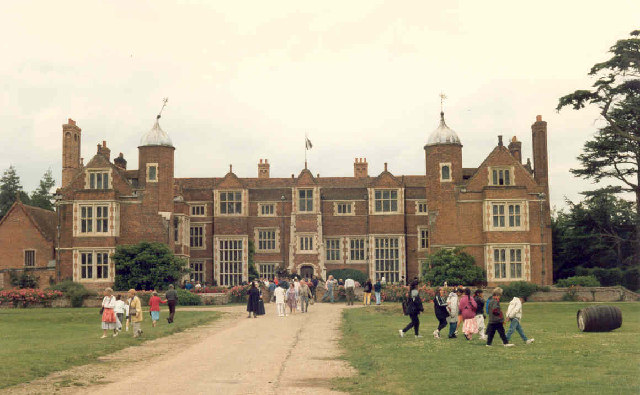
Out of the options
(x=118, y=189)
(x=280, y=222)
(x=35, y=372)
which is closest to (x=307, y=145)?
(x=280, y=222)

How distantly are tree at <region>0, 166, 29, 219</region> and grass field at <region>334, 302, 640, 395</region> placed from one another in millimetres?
57770

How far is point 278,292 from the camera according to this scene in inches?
1312

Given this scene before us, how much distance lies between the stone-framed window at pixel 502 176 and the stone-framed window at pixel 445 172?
7.86ft

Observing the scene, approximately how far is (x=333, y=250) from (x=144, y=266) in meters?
14.7

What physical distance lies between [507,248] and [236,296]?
15.4m

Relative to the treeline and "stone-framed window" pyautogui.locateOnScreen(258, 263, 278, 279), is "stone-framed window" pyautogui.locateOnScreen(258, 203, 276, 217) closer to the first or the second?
"stone-framed window" pyautogui.locateOnScreen(258, 263, 278, 279)

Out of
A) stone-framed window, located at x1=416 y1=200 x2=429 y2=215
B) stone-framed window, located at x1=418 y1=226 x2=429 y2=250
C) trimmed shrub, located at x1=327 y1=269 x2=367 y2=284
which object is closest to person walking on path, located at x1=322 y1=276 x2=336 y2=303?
trimmed shrub, located at x1=327 y1=269 x2=367 y2=284

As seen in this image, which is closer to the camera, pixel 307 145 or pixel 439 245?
pixel 439 245

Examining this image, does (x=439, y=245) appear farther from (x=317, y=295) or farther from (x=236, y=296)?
(x=236, y=296)

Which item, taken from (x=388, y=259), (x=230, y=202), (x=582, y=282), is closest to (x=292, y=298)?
(x=582, y=282)

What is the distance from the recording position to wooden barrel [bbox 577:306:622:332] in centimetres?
2256

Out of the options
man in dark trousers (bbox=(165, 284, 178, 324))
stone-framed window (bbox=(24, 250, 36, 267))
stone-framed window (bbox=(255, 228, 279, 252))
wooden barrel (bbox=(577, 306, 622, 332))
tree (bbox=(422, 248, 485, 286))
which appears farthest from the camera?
stone-framed window (bbox=(255, 228, 279, 252))

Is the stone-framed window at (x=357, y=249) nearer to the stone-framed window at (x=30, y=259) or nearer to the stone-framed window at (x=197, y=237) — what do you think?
the stone-framed window at (x=197, y=237)

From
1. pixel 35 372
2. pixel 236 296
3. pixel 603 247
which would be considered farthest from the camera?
pixel 603 247
